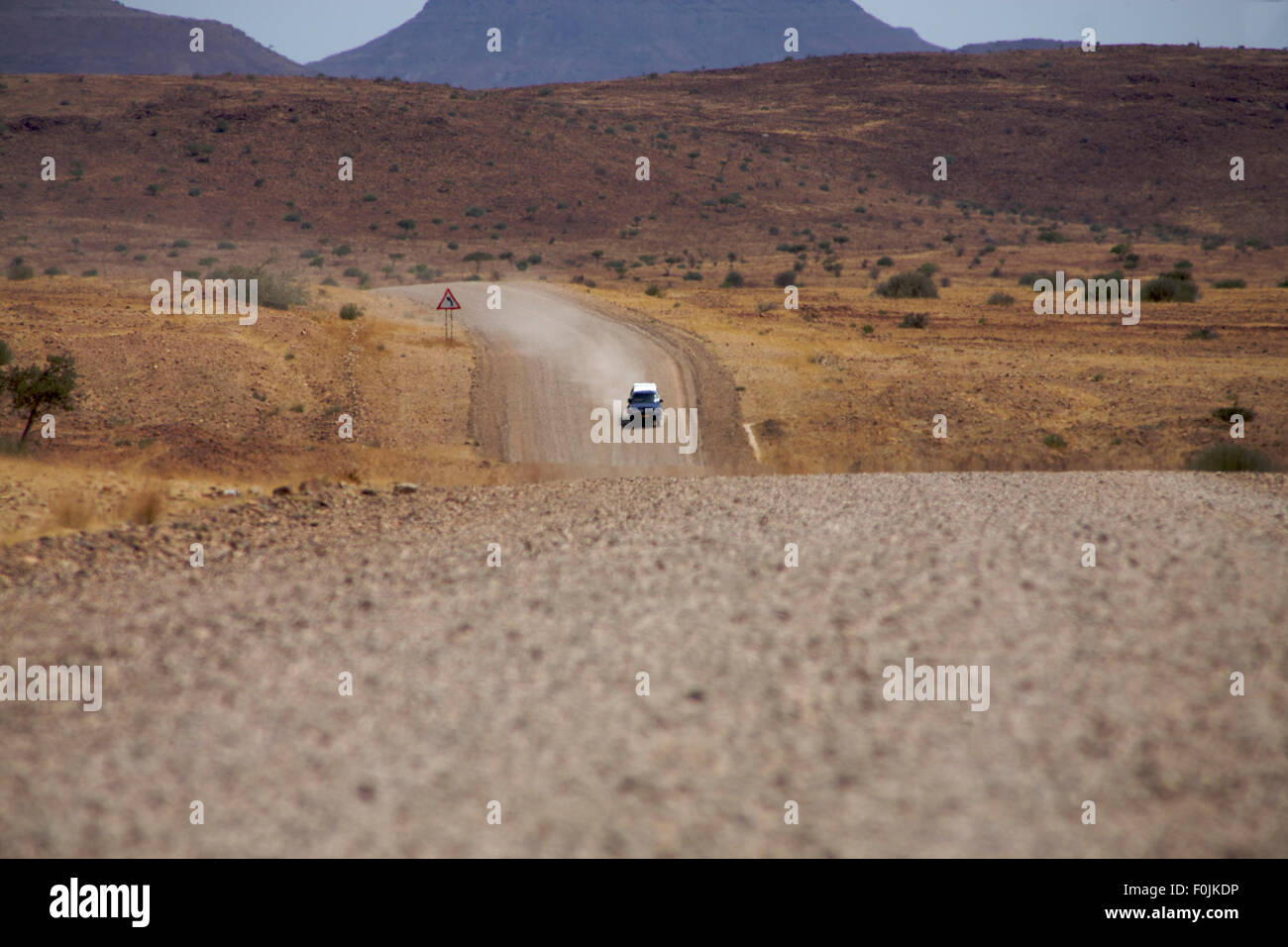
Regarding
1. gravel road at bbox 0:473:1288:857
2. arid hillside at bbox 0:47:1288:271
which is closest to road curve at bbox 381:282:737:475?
gravel road at bbox 0:473:1288:857

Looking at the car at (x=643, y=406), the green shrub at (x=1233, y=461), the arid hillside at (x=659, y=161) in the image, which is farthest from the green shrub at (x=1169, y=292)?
the car at (x=643, y=406)

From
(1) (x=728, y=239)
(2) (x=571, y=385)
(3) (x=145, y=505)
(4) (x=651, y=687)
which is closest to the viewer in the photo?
(4) (x=651, y=687)

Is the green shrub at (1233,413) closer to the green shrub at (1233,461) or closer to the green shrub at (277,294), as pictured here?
the green shrub at (1233,461)

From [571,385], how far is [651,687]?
19716 mm

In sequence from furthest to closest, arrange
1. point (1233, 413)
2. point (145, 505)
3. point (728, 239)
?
1. point (728, 239)
2. point (1233, 413)
3. point (145, 505)

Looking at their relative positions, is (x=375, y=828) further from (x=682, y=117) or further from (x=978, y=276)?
(x=682, y=117)

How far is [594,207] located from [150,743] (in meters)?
72.4

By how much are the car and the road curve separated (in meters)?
0.69

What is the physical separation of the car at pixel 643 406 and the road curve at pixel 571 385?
69 cm

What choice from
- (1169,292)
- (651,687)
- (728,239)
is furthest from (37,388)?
(728,239)

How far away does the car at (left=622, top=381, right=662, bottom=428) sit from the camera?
24.0 meters

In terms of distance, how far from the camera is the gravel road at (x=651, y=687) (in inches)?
242

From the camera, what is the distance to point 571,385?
27.2 metres

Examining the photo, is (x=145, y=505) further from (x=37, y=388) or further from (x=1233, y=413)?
(x=1233, y=413)
